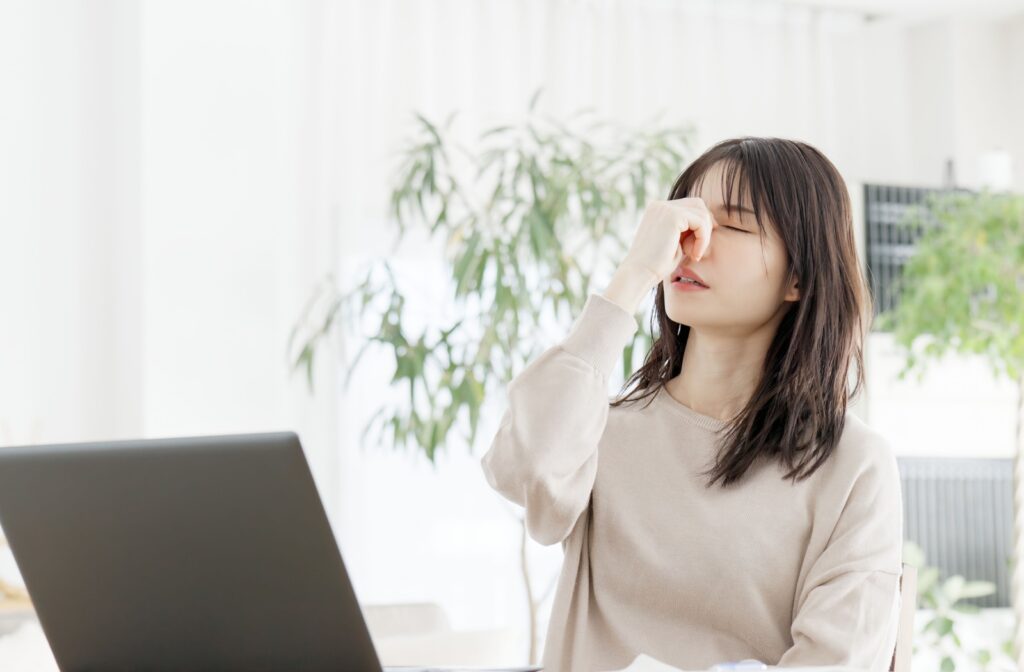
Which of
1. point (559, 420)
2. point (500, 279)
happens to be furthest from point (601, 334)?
point (500, 279)

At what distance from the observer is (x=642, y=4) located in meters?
4.32

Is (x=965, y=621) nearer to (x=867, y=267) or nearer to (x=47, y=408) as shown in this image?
(x=867, y=267)

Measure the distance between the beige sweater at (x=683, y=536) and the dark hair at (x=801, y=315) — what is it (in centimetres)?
2

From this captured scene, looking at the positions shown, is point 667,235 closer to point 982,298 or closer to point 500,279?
point 500,279

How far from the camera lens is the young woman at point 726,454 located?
48.2 inches

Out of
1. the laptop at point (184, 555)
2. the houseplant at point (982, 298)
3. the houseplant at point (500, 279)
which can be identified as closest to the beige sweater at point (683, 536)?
the laptop at point (184, 555)

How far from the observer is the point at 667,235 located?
1248 millimetres

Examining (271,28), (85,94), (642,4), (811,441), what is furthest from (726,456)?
(642,4)

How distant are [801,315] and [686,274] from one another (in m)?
0.13

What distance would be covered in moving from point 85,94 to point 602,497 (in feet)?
9.51

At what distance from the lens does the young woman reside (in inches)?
48.2

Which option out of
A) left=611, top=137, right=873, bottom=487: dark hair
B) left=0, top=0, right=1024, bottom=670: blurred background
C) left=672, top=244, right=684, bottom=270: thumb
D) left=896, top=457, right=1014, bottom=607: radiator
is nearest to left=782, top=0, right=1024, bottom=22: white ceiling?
left=0, top=0, right=1024, bottom=670: blurred background

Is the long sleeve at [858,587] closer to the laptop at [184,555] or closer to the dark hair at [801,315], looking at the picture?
the dark hair at [801,315]

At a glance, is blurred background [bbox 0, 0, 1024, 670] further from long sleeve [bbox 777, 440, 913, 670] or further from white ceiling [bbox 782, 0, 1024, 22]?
long sleeve [bbox 777, 440, 913, 670]
